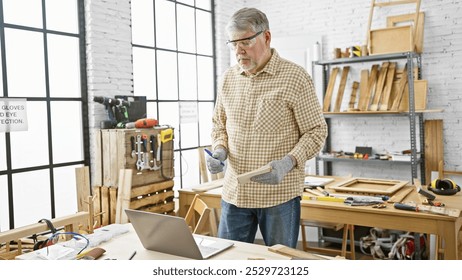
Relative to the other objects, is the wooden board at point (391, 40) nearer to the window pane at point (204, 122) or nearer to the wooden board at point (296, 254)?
the window pane at point (204, 122)

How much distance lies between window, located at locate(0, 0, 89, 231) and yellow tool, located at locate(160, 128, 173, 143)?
0.69m

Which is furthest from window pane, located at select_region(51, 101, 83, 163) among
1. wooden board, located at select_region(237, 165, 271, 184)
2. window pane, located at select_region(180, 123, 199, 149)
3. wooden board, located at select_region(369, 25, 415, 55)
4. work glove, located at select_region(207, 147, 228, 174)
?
wooden board, located at select_region(369, 25, 415, 55)

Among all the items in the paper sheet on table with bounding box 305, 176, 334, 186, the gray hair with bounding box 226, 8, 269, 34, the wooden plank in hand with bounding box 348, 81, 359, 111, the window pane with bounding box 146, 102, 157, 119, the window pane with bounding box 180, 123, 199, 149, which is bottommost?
the paper sheet on table with bounding box 305, 176, 334, 186

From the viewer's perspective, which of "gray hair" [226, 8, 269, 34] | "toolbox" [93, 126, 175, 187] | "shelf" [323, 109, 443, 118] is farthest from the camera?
"shelf" [323, 109, 443, 118]

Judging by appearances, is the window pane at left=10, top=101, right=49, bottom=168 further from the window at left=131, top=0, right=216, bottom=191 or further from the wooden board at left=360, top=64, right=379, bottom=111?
the wooden board at left=360, top=64, right=379, bottom=111

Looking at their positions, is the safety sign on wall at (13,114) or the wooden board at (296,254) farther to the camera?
the safety sign on wall at (13,114)

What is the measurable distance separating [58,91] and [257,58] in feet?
7.29

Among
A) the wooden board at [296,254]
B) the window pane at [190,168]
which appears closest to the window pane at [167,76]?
the window pane at [190,168]

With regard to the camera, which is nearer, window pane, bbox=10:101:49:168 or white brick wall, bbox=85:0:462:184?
window pane, bbox=10:101:49:168

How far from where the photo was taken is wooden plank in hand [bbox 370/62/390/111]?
5.09 metres

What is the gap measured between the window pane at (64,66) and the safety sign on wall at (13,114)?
0.34m

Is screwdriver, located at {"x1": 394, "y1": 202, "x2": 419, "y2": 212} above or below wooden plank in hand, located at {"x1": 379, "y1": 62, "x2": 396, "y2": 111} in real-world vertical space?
below

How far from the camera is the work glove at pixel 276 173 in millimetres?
1990

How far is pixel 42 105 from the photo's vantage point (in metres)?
3.60
